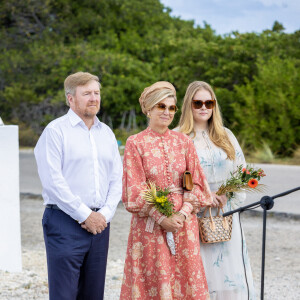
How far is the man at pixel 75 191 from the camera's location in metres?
3.38

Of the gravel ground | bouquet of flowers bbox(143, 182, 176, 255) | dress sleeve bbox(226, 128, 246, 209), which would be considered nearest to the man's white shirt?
bouquet of flowers bbox(143, 182, 176, 255)

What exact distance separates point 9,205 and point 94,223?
3.23m

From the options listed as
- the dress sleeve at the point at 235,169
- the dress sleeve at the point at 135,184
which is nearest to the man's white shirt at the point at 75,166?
the dress sleeve at the point at 135,184

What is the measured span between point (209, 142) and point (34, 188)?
35.5ft

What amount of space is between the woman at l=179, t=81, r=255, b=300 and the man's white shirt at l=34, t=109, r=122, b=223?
81cm

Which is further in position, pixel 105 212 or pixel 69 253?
pixel 105 212

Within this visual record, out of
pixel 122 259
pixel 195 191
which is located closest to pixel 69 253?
pixel 195 191

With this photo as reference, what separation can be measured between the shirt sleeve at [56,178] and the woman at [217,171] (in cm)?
106

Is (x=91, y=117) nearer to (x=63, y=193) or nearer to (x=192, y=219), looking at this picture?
(x=63, y=193)

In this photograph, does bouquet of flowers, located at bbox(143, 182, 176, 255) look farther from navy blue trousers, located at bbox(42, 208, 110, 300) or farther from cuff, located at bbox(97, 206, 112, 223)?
navy blue trousers, located at bbox(42, 208, 110, 300)

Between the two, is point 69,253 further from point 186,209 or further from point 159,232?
point 186,209

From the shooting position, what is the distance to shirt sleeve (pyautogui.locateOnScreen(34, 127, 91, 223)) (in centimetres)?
334

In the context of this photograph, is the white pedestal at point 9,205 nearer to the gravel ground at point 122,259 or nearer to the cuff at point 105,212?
the gravel ground at point 122,259

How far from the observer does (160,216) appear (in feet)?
11.3
